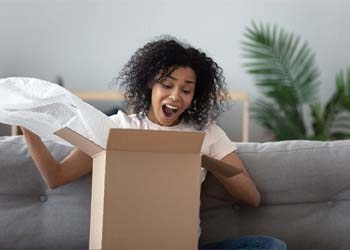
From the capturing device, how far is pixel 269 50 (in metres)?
3.46

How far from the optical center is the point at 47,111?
1443mm

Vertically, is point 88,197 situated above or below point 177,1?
below

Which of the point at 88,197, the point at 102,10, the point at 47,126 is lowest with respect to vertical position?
the point at 88,197

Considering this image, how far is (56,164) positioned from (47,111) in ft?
0.90

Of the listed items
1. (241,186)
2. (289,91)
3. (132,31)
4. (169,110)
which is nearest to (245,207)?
(241,186)

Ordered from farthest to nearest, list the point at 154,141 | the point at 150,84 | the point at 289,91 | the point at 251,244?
the point at 289,91
the point at 150,84
the point at 251,244
the point at 154,141

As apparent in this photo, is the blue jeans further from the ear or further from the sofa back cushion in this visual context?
the ear

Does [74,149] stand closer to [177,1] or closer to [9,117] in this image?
[9,117]

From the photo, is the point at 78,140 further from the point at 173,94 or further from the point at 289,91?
the point at 289,91

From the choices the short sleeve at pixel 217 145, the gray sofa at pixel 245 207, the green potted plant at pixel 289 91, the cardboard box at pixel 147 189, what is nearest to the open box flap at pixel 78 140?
the cardboard box at pixel 147 189

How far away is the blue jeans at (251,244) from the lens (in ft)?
5.21

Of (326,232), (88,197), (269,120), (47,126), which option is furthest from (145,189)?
(269,120)

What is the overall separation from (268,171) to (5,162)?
0.74 m

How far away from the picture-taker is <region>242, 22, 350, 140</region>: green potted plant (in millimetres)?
3438
